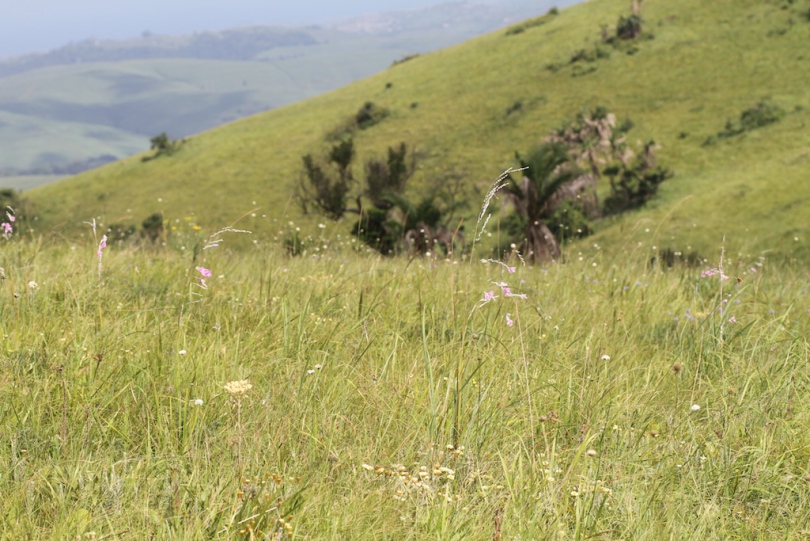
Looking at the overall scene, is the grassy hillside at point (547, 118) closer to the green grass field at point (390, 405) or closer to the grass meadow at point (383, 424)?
the green grass field at point (390, 405)

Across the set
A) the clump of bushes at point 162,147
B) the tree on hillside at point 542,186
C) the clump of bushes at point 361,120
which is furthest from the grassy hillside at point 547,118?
the tree on hillside at point 542,186

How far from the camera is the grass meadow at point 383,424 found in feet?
8.13

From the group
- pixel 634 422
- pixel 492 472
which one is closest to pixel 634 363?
pixel 634 422

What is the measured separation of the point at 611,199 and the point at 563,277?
47.8m

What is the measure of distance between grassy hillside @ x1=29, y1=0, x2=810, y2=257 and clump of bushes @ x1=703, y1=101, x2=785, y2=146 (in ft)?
2.83

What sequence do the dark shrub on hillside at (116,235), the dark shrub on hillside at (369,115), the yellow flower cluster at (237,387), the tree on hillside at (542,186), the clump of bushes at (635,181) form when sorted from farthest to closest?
1. the dark shrub on hillside at (369,115)
2. the clump of bushes at (635,181)
3. the tree on hillside at (542,186)
4. the dark shrub on hillside at (116,235)
5. the yellow flower cluster at (237,387)

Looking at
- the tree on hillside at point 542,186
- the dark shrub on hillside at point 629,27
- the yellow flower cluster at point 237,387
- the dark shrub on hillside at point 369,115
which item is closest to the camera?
the yellow flower cluster at point 237,387

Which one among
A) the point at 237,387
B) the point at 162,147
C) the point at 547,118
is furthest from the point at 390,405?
the point at 162,147

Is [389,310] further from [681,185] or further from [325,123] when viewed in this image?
[325,123]

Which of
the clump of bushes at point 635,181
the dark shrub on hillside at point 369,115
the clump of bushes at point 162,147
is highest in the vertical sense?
the dark shrub on hillside at point 369,115

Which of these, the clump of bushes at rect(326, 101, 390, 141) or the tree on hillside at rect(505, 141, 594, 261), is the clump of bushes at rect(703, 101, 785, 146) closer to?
the clump of bushes at rect(326, 101, 390, 141)

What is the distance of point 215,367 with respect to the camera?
11.2 ft

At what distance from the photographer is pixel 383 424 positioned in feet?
10.6

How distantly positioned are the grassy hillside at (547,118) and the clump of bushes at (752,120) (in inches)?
33.9
